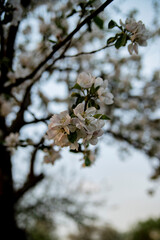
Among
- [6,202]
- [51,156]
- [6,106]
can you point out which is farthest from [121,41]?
[6,202]

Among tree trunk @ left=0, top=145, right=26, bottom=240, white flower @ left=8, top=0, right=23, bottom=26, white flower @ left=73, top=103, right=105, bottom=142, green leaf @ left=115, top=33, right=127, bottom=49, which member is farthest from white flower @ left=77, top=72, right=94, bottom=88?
tree trunk @ left=0, top=145, right=26, bottom=240

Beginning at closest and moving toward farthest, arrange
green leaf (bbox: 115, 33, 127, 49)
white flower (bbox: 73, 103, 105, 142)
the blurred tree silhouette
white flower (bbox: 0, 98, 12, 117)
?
white flower (bbox: 73, 103, 105, 142)
green leaf (bbox: 115, 33, 127, 49)
white flower (bbox: 0, 98, 12, 117)
the blurred tree silhouette

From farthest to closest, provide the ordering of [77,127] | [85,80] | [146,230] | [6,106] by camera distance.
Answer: [146,230], [6,106], [85,80], [77,127]

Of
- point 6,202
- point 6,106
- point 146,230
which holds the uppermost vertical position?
point 146,230

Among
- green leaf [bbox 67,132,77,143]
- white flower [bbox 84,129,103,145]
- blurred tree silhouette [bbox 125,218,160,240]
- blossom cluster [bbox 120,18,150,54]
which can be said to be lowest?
green leaf [bbox 67,132,77,143]

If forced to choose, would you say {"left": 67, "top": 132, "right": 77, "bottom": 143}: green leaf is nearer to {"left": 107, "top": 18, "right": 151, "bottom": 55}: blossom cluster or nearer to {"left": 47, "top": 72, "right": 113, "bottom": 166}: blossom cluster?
{"left": 47, "top": 72, "right": 113, "bottom": 166}: blossom cluster

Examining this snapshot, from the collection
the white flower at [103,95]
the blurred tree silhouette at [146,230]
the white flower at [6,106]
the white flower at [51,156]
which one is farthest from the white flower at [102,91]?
the blurred tree silhouette at [146,230]

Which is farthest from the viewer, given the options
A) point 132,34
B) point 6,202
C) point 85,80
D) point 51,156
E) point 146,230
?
point 146,230

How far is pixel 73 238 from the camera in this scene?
11.8m

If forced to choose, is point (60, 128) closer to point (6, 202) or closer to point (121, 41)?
point (121, 41)

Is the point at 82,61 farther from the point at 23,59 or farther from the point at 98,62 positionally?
the point at 23,59

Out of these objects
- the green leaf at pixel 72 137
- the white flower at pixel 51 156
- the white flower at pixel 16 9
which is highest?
the white flower at pixel 16 9

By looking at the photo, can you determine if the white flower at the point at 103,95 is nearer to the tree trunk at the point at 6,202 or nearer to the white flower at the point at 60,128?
the white flower at the point at 60,128

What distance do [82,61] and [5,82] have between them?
208 centimetres
